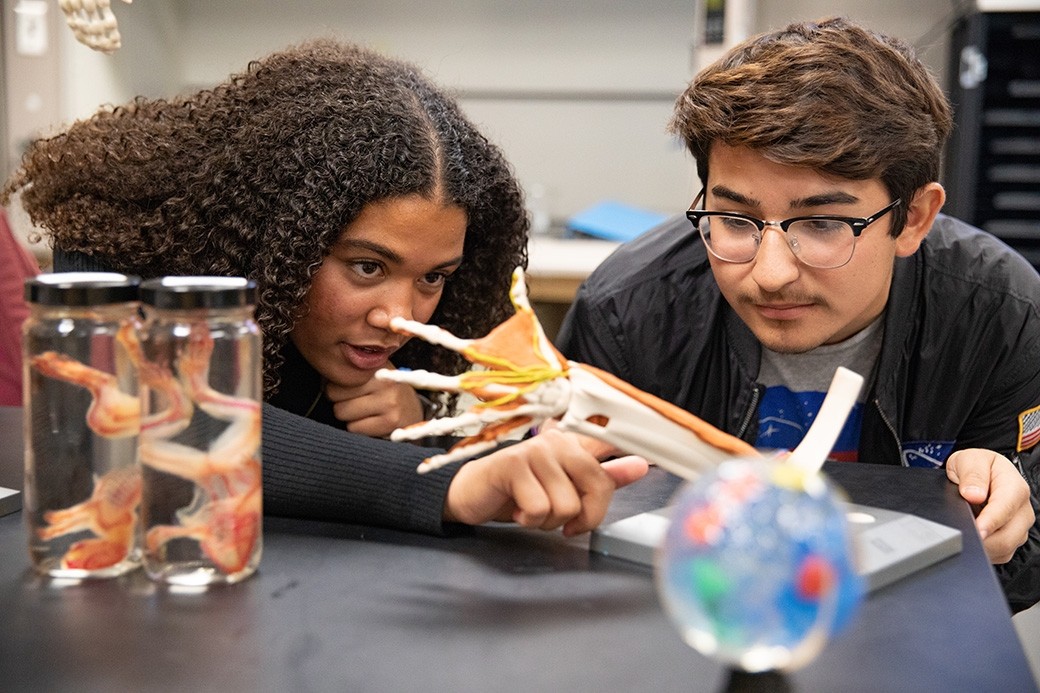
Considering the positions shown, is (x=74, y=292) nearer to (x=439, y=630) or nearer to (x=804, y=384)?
Answer: (x=439, y=630)

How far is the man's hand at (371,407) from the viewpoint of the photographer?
1.35 metres

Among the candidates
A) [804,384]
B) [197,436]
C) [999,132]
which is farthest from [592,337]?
[999,132]

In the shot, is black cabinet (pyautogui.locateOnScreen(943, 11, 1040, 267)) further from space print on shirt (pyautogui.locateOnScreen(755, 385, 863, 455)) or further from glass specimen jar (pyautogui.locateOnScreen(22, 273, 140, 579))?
glass specimen jar (pyautogui.locateOnScreen(22, 273, 140, 579))

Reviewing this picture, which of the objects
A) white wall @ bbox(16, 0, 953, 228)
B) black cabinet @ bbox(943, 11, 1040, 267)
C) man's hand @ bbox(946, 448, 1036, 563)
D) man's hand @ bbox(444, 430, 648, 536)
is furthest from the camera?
white wall @ bbox(16, 0, 953, 228)

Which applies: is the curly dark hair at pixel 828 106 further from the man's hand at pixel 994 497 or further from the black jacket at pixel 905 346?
the man's hand at pixel 994 497

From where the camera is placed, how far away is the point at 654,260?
166 centimetres

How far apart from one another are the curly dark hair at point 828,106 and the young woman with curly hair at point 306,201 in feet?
0.96

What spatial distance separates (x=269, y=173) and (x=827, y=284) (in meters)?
0.67

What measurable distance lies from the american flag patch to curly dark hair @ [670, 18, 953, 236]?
11.9 inches

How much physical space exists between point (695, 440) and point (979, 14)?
7.52ft

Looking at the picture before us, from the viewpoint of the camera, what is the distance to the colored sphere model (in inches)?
19.2

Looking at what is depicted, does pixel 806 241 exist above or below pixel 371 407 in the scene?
above

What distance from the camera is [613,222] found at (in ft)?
10.7

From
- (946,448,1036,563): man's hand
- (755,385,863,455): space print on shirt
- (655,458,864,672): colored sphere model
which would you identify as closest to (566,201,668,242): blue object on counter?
(755,385,863,455): space print on shirt
